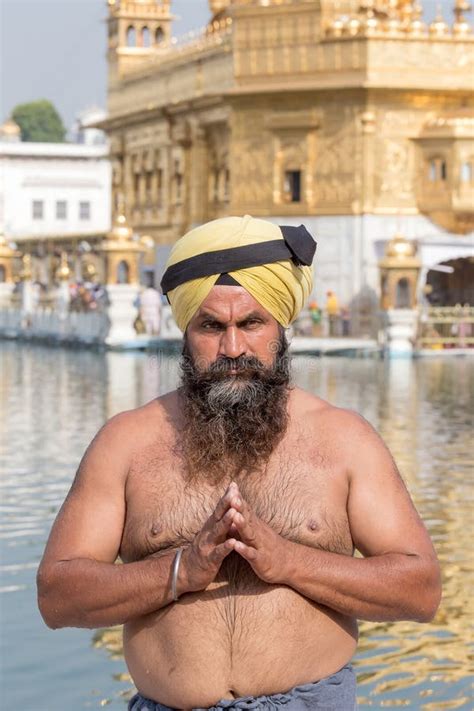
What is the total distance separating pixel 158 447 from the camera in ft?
10.7

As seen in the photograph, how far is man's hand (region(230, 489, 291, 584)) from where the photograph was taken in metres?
2.94

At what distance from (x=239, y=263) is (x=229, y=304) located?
77mm

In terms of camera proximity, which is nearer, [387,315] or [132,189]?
[387,315]

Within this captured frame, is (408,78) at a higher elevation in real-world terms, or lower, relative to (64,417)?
higher

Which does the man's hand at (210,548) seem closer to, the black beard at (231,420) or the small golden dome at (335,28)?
the black beard at (231,420)

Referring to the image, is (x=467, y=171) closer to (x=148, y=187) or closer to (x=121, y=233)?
(x=121, y=233)

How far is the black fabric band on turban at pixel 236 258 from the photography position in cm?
323

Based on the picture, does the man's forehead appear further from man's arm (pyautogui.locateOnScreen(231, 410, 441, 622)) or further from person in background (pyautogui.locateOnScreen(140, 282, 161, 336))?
person in background (pyautogui.locateOnScreen(140, 282, 161, 336))

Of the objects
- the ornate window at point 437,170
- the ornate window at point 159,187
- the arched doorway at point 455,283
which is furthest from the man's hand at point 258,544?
the ornate window at point 159,187

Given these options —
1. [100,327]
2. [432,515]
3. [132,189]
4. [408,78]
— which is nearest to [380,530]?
[432,515]

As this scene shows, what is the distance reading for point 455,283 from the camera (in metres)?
37.5

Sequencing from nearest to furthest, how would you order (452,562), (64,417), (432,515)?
(452,562), (432,515), (64,417)

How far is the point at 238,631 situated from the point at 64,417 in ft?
44.0

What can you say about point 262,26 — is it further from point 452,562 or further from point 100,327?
point 452,562
